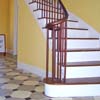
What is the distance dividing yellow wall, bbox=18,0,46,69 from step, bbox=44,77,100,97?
1292 mm

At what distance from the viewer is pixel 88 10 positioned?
469 centimetres

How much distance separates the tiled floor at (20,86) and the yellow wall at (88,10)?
165cm

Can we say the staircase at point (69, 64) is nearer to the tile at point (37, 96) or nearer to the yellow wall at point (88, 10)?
the tile at point (37, 96)

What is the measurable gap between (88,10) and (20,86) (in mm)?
2234

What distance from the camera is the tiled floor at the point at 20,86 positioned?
313 cm

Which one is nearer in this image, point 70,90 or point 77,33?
point 70,90

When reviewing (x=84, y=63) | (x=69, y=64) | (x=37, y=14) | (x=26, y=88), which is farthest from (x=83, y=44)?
(x=26, y=88)

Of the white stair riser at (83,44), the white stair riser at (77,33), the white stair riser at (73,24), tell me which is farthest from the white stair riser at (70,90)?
the white stair riser at (73,24)

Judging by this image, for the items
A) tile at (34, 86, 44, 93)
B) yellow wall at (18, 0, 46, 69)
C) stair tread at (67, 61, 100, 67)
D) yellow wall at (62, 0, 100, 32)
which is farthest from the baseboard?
yellow wall at (62, 0, 100, 32)

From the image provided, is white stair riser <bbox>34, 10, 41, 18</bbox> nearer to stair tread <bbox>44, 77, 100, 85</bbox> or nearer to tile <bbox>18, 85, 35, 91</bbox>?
tile <bbox>18, 85, 35, 91</bbox>

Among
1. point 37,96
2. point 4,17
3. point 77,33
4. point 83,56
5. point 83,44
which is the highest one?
point 4,17

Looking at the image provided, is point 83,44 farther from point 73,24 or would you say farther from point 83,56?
point 73,24

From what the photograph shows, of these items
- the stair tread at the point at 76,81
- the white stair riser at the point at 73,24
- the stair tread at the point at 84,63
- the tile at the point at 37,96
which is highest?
the white stair riser at the point at 73,24

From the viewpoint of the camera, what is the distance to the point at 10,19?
823 cm
